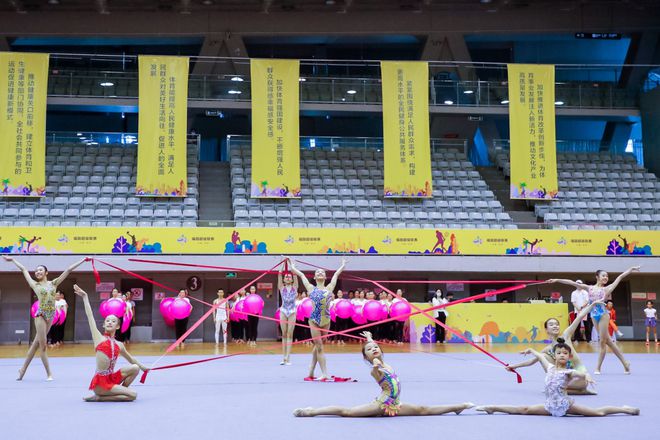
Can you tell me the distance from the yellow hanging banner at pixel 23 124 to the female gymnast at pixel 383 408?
1891 cm

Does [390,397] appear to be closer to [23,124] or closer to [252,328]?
[252,328]

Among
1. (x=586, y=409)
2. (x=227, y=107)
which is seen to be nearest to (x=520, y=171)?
(x=227, y=107)

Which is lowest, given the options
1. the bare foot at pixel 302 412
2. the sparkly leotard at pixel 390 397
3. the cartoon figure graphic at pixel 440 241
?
the bare foot at pixel 302 412

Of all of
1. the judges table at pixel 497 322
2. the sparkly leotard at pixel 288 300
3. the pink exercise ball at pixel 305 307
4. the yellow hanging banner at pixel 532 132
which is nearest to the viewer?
the sparkly leotard at pixel 288 300

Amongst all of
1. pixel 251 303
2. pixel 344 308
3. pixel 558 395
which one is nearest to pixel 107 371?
pixel 558 395

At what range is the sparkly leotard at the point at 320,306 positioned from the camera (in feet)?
35.5

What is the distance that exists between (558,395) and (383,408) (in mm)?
1697

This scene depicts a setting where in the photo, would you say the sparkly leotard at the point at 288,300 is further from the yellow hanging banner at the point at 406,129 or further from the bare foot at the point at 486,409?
the yellow hanging banner at the point at 406,129

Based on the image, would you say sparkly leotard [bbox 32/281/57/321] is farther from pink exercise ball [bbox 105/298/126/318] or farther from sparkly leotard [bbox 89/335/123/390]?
Answer: pink exercise ball [bbox 105/298/126/318]

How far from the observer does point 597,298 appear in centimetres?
1148

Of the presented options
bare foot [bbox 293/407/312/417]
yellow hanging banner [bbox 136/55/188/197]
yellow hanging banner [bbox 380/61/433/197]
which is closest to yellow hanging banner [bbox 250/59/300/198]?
yellow hanging banner [bbox 136/55/188/197]

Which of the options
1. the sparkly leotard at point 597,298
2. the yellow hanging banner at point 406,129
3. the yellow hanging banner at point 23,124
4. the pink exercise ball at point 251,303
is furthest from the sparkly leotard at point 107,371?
the yellow hanging banner at point 406,129

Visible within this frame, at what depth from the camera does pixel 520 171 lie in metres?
25.0

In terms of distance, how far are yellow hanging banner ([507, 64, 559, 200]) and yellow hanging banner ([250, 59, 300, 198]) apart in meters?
7.65
